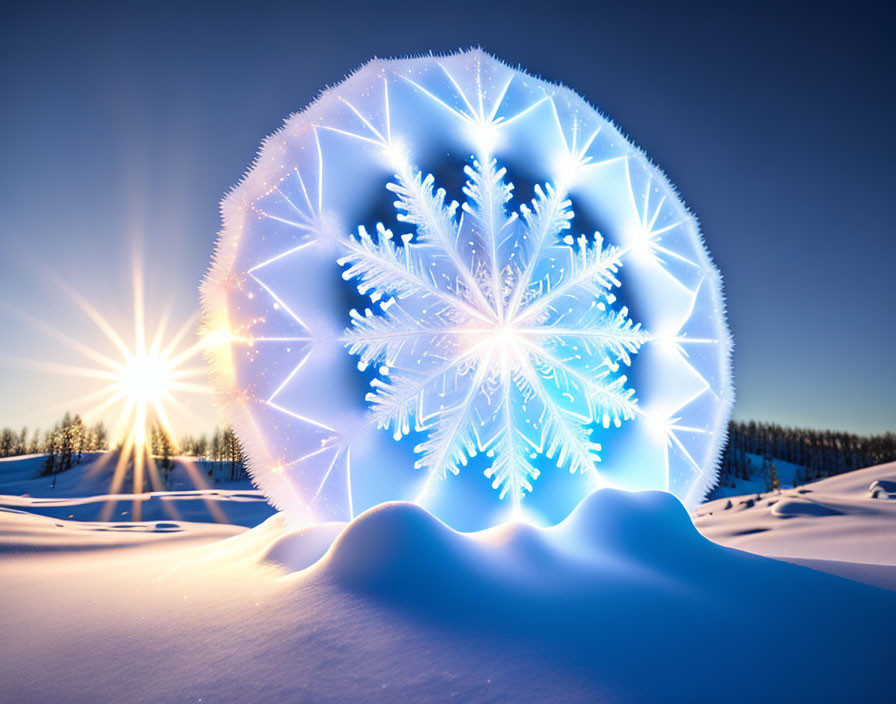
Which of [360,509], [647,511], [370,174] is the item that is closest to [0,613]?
[360,509]

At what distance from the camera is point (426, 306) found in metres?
2.05

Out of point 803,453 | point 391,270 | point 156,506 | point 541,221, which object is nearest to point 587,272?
point 541,221

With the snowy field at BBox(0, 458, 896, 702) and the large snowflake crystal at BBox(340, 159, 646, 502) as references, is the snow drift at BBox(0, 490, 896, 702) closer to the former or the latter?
the snowy field at BBox(0, 458, 896, 702)

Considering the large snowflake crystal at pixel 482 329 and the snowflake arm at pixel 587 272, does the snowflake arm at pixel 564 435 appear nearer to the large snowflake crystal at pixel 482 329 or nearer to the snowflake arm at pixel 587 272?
the large snowflake crystal at pixel 482 329

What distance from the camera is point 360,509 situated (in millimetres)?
2137

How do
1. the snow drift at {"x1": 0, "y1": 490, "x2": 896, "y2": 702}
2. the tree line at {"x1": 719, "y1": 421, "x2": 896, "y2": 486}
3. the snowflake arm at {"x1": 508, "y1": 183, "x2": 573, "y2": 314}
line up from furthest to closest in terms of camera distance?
the tree line at {"x1": 719, "y1": 421, "x2": 896, "y2": 486} → the snowflake arm at {"x1": 508, "y1": 183, "x2": 573, "y2": 314} → the snow drift at {"x1": 0, "y1": 490, "x2": 896, "y2": 702}

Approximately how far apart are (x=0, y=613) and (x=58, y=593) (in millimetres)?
186

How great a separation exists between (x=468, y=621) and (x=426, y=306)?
126 centimetres

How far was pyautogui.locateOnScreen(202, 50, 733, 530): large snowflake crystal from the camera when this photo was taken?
204 centimetres

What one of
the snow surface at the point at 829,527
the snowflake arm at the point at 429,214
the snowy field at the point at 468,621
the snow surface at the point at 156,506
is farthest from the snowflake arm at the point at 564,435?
the snow surface at the point at 156,506

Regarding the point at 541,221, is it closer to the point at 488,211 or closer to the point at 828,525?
the point at 488,211

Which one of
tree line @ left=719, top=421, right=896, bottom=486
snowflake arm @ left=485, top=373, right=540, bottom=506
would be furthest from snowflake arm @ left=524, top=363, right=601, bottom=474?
tree line @ left=719, top=421, right=896, bottom=486

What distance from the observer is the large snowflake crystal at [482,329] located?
6.63 feet

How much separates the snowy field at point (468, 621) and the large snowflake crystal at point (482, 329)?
1.38ft
